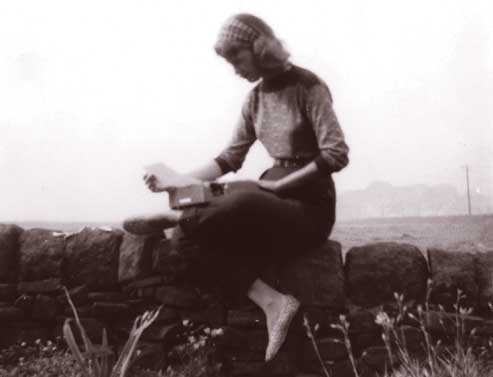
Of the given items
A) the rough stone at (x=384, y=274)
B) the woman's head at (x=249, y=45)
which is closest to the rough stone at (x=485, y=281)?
the rough stone at (x=384, y=274)

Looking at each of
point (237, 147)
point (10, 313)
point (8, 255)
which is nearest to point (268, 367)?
point (237, 147)

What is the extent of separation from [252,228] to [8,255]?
6.29ft

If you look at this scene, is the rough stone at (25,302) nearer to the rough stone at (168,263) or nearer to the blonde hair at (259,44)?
the rough stone at (168,263)

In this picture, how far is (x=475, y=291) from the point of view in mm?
3576

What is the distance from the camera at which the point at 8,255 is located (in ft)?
13.7

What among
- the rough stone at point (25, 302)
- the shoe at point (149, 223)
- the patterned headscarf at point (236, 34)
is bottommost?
the rough stone at point (25, 302)

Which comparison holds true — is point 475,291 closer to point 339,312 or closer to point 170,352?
point 339,312

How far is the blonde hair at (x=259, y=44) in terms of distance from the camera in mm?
3299

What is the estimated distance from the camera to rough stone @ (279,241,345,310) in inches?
140

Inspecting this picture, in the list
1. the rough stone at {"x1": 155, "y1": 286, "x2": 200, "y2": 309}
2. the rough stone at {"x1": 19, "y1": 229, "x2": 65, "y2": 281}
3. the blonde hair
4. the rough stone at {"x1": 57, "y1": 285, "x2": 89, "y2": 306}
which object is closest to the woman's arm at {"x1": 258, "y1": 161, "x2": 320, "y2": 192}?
the blonde hair

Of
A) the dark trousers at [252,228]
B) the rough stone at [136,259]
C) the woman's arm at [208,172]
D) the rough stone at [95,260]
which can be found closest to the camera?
the dark trousers at [252,228]

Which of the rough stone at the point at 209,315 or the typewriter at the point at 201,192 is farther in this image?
the rough stone at the point at 209,315

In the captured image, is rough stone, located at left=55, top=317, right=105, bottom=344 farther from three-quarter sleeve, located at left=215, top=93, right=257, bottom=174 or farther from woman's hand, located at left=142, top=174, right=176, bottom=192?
three-quarter sleeve, located at left=215, top=93, right=257, bottom=174

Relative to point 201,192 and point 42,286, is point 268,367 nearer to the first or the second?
point 201,192
